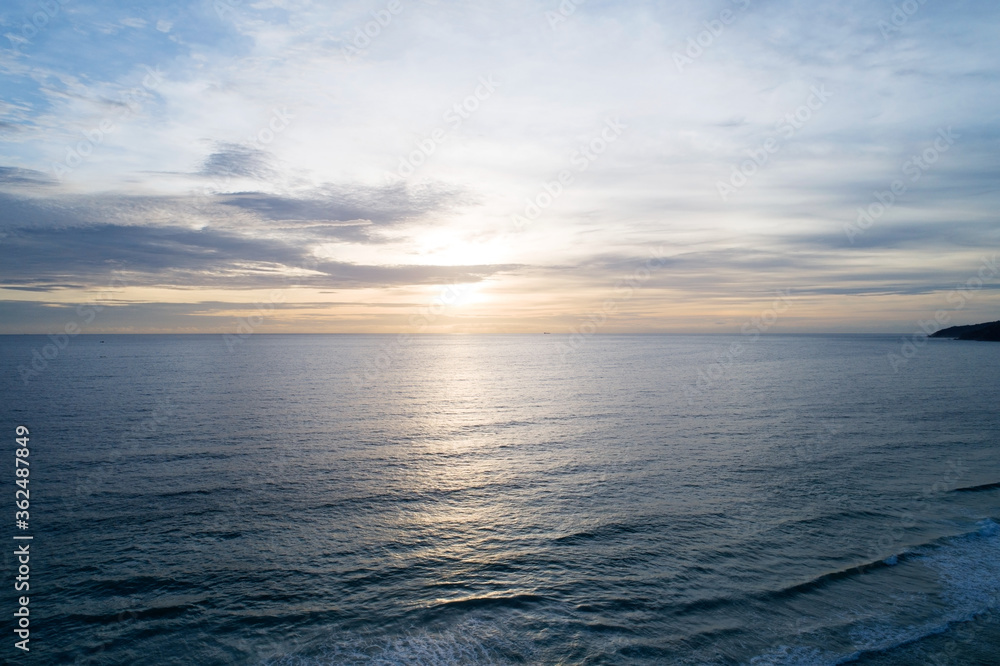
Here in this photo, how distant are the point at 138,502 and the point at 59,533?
3839 mm

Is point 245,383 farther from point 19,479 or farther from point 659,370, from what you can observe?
point 659,370

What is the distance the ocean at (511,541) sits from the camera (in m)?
16.1

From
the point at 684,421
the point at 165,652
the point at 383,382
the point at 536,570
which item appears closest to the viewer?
the point at 165,652

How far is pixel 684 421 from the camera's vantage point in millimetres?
49156

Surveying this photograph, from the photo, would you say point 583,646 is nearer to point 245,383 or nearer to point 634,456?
point 634,456

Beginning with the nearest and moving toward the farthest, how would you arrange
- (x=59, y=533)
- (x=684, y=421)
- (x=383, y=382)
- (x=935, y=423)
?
1. (x=59, y=533)
2. (x=935, y=423)
3. (x=684, y=421)
4. (x=383, y=382)

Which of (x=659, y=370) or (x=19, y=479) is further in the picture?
(x=659, y=370)

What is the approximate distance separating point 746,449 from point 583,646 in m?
27.4

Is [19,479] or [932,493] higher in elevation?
[19,479]

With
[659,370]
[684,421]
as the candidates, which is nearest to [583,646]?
[684,421]

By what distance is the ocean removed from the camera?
1612cm

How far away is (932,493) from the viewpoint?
93.5ft

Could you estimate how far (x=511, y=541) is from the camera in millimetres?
22984

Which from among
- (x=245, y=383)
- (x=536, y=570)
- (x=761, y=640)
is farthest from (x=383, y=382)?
(x=761, y=640)
